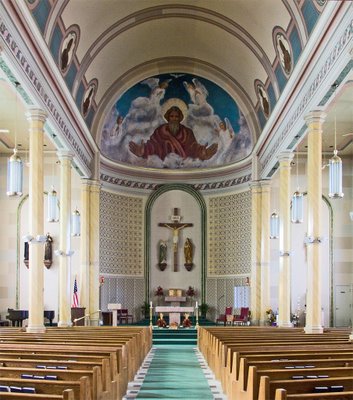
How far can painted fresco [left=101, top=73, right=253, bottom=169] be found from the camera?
2734cm

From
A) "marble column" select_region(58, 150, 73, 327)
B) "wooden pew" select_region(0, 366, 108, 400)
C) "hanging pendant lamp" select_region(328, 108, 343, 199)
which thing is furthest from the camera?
"marble column" select_region(58, 150, 73, 327)

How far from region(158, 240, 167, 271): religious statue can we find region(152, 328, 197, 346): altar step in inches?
244

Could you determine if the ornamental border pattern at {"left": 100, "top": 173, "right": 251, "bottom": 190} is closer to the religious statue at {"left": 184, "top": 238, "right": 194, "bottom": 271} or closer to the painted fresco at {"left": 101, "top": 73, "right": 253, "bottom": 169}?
the painted fresco at {"left": 101, "top": 73, "right": 253, "bottom": 169}

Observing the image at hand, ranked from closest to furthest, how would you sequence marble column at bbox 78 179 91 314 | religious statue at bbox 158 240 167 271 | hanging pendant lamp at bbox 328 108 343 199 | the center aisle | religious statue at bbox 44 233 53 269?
the center aisle
hanging pendant lamp at bbox 328 108 343 199
marble column at bbox 78 179 91 314
religious statue at bbox 44 233 53 269
religious statue at bbox 158 240 167 271

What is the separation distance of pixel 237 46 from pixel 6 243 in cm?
1306

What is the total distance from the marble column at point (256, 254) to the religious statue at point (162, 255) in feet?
18.5

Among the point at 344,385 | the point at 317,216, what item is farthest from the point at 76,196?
the point at 344,385

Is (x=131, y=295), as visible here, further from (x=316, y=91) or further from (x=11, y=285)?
(x=316, y=91)

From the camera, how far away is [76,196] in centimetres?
2669

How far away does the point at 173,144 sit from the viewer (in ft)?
97.1

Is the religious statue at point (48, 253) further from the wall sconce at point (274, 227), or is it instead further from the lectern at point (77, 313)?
the wall sconce at point (274, 227)

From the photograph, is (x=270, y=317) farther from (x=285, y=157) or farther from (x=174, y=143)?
(x=174, y=143)

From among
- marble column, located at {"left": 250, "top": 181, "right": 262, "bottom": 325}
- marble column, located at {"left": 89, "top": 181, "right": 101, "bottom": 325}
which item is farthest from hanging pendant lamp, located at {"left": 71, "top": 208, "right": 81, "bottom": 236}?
marble column, located at {"left": 250, "top": 181, "right": 262, "bottom": 325}

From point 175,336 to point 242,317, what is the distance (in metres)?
3.81
